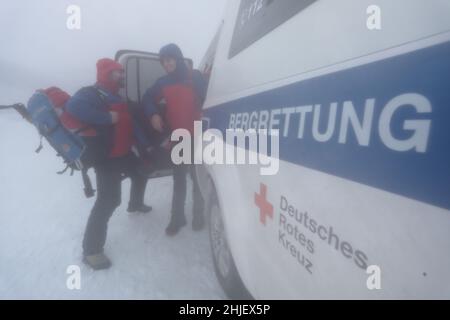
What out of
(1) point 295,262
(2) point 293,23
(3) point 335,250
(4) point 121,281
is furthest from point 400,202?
(4) point 121,281

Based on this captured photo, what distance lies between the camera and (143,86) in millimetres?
3973

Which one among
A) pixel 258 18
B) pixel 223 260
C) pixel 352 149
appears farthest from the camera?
pixel 223 260

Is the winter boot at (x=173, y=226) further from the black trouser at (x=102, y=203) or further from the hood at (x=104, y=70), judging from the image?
the hood at (x=104, y=70)

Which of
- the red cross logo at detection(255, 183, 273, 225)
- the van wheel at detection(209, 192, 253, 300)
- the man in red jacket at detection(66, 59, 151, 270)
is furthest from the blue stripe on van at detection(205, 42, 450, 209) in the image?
the man in red jacket at detection(66, 59, 151, 270)

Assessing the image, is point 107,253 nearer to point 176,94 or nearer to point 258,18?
point 176,94

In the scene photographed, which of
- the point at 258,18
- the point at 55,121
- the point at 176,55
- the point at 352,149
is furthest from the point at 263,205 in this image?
the point at 55,121

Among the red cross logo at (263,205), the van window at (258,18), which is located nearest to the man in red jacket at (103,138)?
the van window at (258,18)

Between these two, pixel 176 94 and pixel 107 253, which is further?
pixel 107 253

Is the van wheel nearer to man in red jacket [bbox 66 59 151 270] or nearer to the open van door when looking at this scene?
man in red jacket [bbox 66 59 151 270]

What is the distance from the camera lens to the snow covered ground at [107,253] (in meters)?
2.47

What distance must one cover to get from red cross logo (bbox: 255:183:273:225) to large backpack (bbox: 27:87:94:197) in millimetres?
1853

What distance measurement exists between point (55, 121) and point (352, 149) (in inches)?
97.3

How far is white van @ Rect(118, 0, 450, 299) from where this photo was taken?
0.65 m

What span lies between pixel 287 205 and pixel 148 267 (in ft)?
6.71
